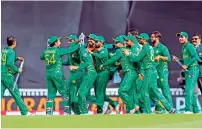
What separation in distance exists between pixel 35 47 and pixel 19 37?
36 centimetres

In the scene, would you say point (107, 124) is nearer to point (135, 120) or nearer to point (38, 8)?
point (135, 120)

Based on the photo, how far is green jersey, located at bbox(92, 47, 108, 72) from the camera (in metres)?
20.2

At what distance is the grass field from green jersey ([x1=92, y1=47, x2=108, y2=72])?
1.88m

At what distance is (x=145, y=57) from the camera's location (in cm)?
1975

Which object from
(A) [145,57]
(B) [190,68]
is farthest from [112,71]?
(B) [190,68]

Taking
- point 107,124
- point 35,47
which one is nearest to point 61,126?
point 107,124

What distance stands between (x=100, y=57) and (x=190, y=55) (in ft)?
5.36

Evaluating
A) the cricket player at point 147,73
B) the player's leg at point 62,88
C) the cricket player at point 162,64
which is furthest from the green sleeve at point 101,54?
the cricket player at point 162,64

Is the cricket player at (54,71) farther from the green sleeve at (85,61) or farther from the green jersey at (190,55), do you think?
the green jersey at (190,55)

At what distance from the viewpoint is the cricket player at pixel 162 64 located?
20.8 m

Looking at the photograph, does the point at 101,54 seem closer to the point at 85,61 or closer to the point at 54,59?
the point at 85,61

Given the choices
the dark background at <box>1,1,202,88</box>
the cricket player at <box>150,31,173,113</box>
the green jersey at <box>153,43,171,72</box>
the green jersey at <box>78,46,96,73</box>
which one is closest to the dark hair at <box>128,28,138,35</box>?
the cricket player at <box>150,31,173,113</box>

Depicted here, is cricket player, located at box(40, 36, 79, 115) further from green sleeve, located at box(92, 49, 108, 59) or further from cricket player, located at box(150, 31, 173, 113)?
cricket player, located at box(150, 31, 173, 113)

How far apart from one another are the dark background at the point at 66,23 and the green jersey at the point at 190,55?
218 cm
